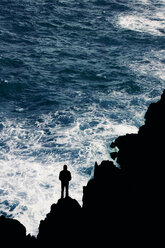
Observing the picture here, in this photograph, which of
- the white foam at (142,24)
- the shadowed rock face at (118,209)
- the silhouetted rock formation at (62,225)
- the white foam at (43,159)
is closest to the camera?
the shadowed rock face at (118,209)

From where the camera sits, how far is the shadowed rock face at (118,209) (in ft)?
39.2

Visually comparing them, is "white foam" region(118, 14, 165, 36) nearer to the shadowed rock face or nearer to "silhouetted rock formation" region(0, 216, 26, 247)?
the shadowed rock face

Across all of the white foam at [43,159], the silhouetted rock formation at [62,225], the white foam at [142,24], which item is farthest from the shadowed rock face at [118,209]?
the white foam at [142,24]

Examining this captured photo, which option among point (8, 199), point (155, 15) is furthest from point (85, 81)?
point (155, 15)

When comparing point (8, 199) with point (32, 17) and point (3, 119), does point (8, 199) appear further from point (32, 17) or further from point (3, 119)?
point (32, 17)

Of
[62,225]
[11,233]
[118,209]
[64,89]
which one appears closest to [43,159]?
[11,233]

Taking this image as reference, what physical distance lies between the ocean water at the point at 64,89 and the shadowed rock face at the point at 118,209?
5.62 metres

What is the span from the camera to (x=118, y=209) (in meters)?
12.8

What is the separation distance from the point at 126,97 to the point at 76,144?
399 inches

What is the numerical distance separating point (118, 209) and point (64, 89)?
923 inches

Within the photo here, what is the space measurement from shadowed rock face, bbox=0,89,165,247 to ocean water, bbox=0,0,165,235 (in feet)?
18.5

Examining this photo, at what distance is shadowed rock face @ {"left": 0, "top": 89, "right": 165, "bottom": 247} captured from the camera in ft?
39.2

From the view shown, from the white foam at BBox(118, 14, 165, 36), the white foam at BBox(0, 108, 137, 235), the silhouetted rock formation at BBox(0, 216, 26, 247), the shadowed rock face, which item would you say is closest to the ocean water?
the white foam at BBox(0, 108, 137, 235)

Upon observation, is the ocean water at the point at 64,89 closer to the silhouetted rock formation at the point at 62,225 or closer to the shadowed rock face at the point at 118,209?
the silhouetted rock formation at the point at 62,225
